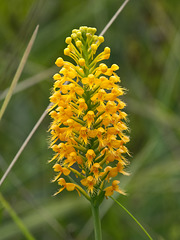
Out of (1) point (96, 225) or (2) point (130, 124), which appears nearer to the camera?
(1) point (96, 225)

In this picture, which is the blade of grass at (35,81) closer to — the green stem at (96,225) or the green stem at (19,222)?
the green stem at (19,222)

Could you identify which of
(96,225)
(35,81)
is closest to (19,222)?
(96,225)

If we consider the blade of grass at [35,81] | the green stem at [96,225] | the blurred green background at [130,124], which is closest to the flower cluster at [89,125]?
the green stem at [96,225]

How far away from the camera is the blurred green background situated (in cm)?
431

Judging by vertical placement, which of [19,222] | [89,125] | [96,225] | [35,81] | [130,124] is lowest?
Result: [96,225]

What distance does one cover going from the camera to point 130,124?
18.1 feet

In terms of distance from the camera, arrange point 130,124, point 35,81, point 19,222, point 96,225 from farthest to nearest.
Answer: point 130,124
point 35,81
point 19,222
point 96,225

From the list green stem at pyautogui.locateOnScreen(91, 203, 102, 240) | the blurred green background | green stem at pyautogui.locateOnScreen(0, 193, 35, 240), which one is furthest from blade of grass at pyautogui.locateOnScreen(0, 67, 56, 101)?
green stem at pyautogui.locateOnScreen(91, 203, 102, 240)

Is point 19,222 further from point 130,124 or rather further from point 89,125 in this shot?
point 130,124

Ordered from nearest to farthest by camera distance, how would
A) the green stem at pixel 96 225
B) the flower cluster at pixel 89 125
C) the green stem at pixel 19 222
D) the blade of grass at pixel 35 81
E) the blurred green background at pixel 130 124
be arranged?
the green stem at pixel 96 225
the flower cluster at pixel 89 125
the green stem at pixel 19 222
the blade of grass at pixel 35 81
the blurred green background at pixel 130 124

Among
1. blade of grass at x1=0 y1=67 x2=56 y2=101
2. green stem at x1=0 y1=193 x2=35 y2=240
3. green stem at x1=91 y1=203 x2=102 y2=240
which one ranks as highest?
blade of grass at x1=0 y1=67 x2=56 y2=101

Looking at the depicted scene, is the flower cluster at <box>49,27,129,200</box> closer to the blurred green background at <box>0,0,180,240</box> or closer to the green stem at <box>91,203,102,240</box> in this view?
the green stem at <box>91,203,102,240</box>

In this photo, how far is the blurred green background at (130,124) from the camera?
170 inches

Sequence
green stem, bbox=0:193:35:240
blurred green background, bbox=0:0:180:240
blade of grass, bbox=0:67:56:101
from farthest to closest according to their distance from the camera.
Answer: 1. blurred green background, bbox=0:0:180:240
2. blade of grass, bbox=0:67:56:101
3. green stem, bbox=0:193:35:240
